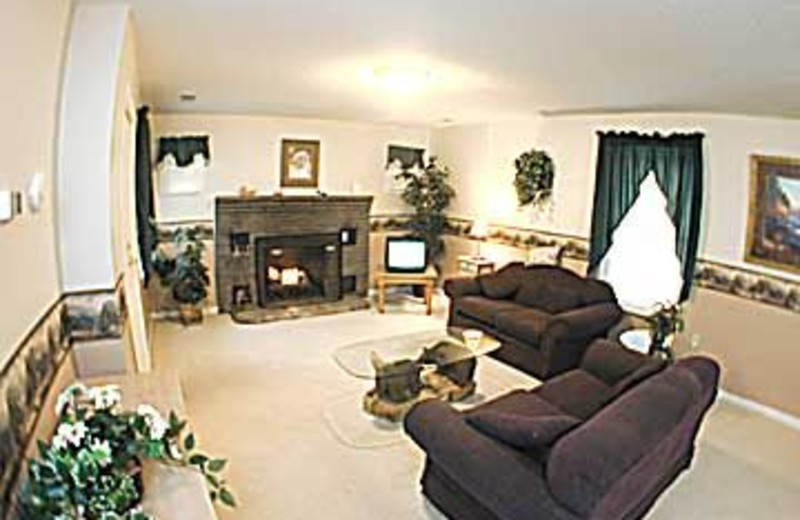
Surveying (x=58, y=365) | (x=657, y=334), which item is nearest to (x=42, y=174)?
(x=58, y=365)

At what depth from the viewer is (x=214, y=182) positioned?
23.9ft

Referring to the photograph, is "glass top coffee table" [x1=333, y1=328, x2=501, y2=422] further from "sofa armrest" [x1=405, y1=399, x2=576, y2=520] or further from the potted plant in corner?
the potted plant in corner

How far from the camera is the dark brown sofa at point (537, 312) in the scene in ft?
17.5

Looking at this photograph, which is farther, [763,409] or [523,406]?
[763,409]

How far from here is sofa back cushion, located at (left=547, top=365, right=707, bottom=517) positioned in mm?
2502

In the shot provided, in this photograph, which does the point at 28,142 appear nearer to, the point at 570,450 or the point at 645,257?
the point at 570,450

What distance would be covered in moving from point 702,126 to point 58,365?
17.0ft

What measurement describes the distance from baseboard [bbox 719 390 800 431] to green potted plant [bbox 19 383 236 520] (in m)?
4.45

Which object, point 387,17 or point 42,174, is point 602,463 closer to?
point 387,17

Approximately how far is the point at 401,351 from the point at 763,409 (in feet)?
Answer: 9.87

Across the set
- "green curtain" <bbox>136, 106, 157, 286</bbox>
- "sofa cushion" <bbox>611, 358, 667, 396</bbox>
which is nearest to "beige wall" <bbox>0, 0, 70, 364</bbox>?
"green curtain" <bbox>136, 106, 157, 286</bbox>

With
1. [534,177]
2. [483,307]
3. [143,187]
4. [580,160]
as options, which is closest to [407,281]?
[483,307]

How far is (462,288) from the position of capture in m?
6.49

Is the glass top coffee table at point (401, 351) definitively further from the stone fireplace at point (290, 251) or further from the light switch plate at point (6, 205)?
the light switch plate at point (6, 205)
